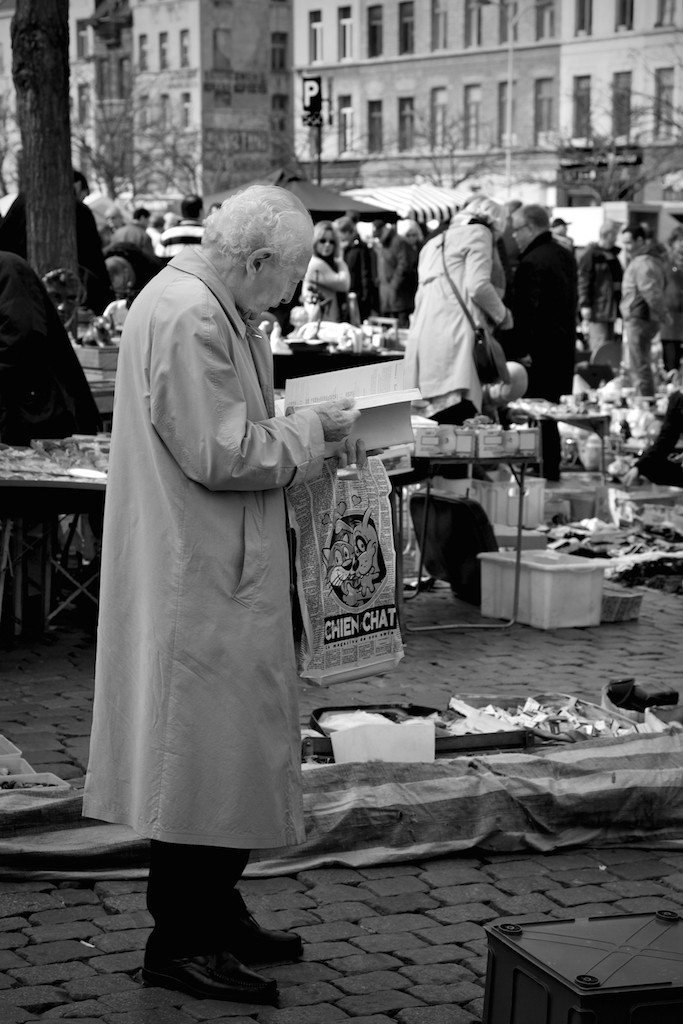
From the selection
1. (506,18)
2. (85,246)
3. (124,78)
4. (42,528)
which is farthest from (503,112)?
(42,528)

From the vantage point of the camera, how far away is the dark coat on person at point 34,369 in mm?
6727

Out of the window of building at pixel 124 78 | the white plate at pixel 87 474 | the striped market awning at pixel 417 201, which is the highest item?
the window of building at pixel 124 78

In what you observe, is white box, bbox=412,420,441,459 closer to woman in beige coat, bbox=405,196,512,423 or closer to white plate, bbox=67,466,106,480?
white plate, bbox=67,466,106,480

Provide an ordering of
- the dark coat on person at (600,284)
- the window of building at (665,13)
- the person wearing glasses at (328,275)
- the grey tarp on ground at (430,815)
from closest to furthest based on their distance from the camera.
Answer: the grey tarp on ground at (430,815), the person wearing glasses at (328,275), the dark coat on person at (600,284), the window of building at (665,13)

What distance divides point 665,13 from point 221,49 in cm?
2106

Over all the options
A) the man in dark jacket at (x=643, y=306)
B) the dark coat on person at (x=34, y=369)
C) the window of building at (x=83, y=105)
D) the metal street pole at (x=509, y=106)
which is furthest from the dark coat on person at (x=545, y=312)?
the window of building at (x=83, y=105)

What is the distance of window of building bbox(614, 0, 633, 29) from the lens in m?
57.4

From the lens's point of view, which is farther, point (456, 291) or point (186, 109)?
point (186, 109)

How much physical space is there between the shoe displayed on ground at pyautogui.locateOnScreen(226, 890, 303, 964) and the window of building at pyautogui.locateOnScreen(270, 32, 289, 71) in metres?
70.8

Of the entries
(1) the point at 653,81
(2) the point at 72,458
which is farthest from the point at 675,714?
(1) the point at 653,81

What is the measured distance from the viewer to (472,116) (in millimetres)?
61969

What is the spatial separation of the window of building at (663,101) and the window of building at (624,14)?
2711 mm

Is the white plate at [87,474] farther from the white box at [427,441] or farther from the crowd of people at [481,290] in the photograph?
the white box at [427,441]

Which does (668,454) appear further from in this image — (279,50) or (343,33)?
(279,50)
